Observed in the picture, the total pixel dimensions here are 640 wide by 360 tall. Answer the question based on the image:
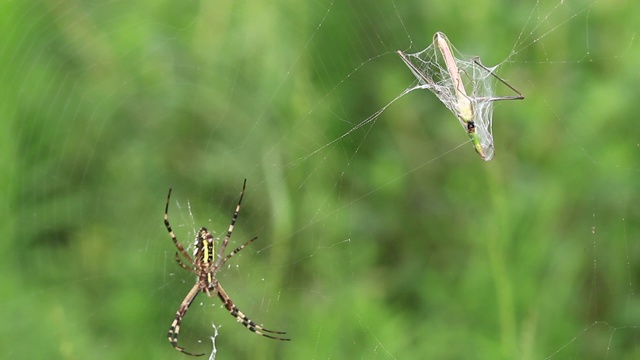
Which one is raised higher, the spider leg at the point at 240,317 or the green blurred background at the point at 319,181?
the green blurred background at the point at 319,181

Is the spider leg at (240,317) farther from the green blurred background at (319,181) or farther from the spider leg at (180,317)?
the spider leg at (180,317)

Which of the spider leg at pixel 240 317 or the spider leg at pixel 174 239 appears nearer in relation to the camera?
the spider leg at pixel 240 317

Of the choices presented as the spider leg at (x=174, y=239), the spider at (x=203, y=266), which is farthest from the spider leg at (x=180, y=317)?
the spider leg at (x=174, y=239)

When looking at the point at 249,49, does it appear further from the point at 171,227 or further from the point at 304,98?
the point at 171,227

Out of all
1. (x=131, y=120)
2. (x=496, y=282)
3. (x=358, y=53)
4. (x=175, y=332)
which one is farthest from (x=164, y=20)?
(x=496, y=282)

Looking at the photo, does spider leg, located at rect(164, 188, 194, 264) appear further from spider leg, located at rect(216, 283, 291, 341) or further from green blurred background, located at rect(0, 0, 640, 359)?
spider leg, located at rect(216, 283, 291, 341)

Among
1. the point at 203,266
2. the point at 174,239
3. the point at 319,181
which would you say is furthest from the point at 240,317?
the point at 319,181

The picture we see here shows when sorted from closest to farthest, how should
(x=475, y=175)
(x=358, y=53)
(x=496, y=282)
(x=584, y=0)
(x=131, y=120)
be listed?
(x=496, y=282)
(x=475, y=175)
(x=584, y=0)
(x=358, y=53)
(x=131, y=120)

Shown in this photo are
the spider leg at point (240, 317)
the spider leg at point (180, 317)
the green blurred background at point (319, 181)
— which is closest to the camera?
the green blurred background at point (319, 181)
